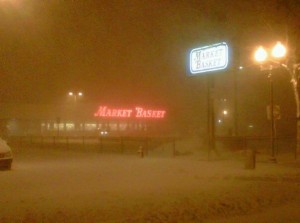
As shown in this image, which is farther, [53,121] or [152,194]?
[53,121]

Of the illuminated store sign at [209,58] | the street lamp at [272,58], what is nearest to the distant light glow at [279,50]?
the street lamp at [272,58]

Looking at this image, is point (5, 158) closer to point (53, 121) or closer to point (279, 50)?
point (279, 50)

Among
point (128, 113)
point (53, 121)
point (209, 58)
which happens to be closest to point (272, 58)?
A: point (209, 58)

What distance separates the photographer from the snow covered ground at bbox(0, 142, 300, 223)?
1177cm

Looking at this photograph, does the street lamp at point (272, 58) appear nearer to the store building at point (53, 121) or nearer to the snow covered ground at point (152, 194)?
the snow covered ground at point (152, 194)

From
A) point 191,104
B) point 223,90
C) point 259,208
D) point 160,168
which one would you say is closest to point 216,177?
point 160,168

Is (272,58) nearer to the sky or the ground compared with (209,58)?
nearer to the ground

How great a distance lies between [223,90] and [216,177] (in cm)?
7502

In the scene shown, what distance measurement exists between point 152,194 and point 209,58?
1742 centimetres

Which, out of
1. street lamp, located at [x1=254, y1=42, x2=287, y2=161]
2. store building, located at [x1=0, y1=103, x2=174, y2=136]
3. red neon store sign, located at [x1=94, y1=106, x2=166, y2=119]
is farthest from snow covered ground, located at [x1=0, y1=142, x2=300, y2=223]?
store building, located at [x1=0, y1=103, x2=174, y2=136]

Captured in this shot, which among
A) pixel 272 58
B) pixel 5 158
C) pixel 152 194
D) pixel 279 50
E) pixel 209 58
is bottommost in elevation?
pixel 152 194

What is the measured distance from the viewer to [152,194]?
1538cm

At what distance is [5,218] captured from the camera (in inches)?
438

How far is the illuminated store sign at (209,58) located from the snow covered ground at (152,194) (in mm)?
7300
